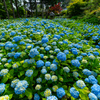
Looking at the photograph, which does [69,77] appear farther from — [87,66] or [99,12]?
[99,12]

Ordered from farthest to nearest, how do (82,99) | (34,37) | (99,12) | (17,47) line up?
(99,12) < (34,37) < (17,47) < (82,99)

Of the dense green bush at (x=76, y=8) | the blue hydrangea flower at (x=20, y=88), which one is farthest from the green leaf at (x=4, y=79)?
the dense green bush at (x=76, y=8)

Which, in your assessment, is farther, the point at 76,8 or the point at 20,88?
the point at 76,8

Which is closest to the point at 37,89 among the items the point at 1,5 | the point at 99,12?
the point at 99,12

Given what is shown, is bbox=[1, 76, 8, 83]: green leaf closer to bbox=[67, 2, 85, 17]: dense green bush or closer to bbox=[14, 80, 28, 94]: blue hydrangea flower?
bbox=[14, 80, 28, 94]: blue hydrangea flower

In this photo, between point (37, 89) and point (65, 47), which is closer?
point (37, 89)

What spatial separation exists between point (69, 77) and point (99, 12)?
8.13m

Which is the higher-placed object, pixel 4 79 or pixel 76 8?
pixel 76 8

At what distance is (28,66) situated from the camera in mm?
1337

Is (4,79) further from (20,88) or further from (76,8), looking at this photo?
(76,8)

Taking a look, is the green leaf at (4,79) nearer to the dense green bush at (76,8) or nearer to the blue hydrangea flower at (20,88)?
the blue hydrangea flower at (20,88)

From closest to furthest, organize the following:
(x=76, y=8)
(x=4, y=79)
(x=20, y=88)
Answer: (x=20, y=88), (x=4, y=79), (x=76, y=8)

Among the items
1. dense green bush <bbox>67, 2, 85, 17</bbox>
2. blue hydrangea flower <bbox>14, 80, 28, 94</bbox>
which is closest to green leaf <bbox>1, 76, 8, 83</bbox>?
blue hydrangea flower <bbox>14, 80, 28, 94</bbox>

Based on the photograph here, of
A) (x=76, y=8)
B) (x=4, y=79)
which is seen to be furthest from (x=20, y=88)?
(x=76, y=8)
